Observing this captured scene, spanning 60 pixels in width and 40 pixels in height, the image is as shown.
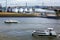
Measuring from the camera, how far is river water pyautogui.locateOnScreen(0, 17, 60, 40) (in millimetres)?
2250

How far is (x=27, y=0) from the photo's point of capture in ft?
9.52

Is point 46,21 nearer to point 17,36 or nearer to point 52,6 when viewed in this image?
point 52,6

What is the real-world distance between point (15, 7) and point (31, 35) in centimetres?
77

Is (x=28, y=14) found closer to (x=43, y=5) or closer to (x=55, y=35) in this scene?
(x=43, y=5)

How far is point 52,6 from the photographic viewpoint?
2.79 m

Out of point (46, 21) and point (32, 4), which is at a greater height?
point (32, 4)

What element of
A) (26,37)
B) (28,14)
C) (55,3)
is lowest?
(26,37)

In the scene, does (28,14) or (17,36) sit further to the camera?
(28,14)

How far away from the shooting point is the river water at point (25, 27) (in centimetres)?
225

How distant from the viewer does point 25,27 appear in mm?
2723

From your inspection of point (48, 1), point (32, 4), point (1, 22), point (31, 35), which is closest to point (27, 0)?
point (32, 4)

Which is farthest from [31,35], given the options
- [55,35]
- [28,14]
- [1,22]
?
[1,22]

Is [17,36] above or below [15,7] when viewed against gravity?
below

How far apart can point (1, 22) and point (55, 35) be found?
1076mm
